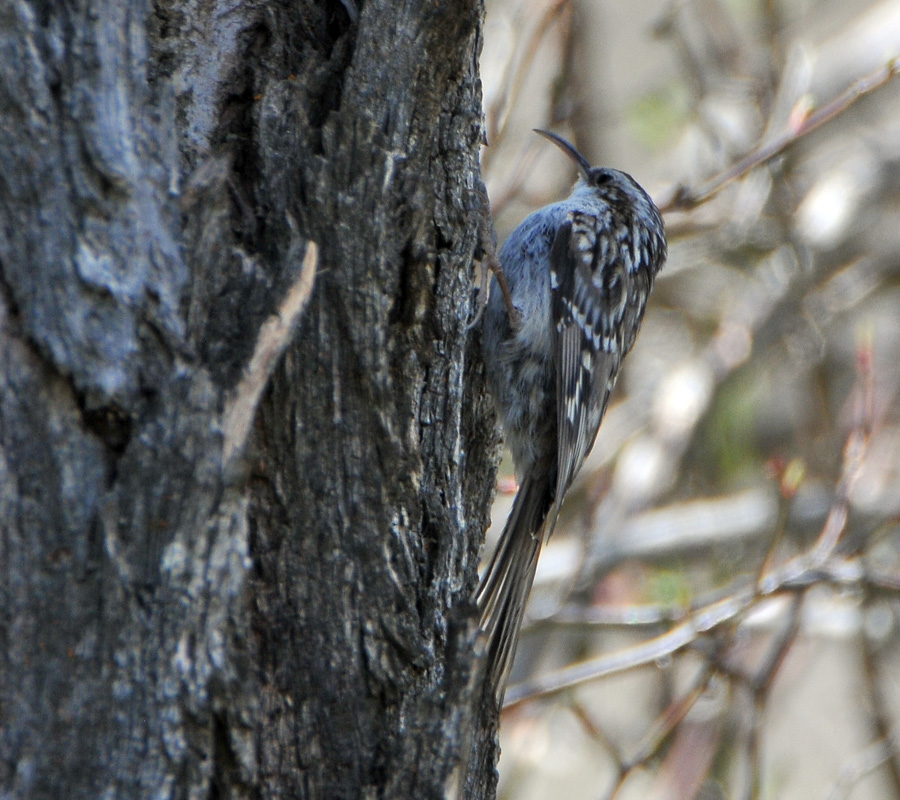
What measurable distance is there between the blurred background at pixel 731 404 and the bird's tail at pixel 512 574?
0.81 metres

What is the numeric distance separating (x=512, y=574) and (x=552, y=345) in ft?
2.05

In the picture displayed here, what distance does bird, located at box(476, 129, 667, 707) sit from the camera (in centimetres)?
264

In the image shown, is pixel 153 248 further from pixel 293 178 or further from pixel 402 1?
pixel 402 1

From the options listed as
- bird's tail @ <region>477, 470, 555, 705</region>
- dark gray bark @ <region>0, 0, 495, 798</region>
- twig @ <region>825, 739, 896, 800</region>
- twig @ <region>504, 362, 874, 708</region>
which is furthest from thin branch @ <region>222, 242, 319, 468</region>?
twig @ <region>825, 739, 896, 800</region>

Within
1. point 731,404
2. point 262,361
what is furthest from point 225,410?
point 731,404

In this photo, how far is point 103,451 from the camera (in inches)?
53.6

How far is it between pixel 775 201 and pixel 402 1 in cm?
350

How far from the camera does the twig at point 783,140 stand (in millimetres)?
2930

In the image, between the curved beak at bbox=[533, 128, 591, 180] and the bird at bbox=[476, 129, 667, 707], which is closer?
the bird at bbox=[476, 129, 667, 707]

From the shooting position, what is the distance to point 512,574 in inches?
101

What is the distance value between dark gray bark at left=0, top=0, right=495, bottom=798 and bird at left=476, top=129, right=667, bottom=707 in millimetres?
754

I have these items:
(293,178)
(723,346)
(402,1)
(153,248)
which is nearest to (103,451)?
(153,248)

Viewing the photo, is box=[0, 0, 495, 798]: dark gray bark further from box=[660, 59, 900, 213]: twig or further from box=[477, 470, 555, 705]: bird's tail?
box=[660, 59, 900, 213]: twig

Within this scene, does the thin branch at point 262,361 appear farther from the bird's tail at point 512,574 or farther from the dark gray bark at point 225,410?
the bird's tail at point 512,574
